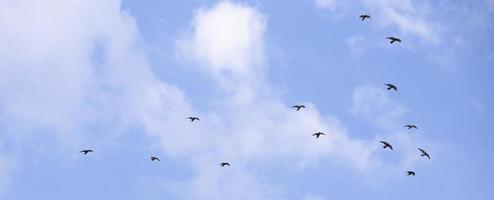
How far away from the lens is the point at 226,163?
10181 cm

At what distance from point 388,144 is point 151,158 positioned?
28.8m

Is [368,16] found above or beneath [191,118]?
above

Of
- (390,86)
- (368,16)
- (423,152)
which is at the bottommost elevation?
(423,152)

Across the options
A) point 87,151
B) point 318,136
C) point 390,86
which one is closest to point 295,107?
point 318,136

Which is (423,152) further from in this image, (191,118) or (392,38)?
(191,118)

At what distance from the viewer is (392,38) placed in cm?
9225

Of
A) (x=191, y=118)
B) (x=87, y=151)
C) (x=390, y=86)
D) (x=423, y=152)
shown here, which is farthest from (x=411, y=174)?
(x=87, y=151)

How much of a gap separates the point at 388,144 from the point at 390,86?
20.8 feet

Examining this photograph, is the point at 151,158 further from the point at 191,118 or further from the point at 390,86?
the point at 390,86

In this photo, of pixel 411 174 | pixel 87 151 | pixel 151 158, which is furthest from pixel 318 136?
pixel 87 151

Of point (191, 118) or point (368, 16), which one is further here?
point (191, 118)

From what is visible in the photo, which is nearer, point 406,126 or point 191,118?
point 406,126

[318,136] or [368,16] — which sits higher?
[368,16]

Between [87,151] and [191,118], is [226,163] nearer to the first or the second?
[191,118]
